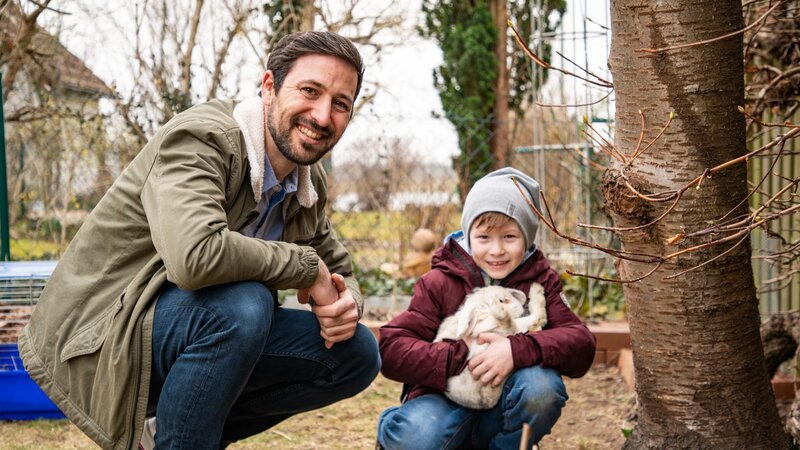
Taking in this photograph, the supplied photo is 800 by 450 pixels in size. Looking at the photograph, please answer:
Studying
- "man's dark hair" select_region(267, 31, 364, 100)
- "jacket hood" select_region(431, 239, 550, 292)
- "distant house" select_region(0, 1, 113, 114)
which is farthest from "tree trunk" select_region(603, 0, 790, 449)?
"distant house" select_region(0, 1, 113, 114)

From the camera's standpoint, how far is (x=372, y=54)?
733 centimetres

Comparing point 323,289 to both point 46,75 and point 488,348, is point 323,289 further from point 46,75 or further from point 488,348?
point 46,75

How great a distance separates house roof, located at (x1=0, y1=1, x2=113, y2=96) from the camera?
6.28 metres

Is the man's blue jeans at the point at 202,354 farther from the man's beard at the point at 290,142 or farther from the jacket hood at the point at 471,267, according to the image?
the jacket hood at the point at 471,267

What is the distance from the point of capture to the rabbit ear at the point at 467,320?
7.93 ft

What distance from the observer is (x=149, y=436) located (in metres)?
2.35

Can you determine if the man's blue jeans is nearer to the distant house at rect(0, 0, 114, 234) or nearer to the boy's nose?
the boy's nose

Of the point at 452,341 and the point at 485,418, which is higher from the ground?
the point at 452,341

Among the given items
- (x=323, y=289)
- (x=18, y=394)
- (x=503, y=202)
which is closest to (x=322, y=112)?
(x=323, y=289)

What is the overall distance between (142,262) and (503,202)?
42.3 inches

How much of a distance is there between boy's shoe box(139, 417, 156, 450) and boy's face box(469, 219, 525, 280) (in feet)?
3.60

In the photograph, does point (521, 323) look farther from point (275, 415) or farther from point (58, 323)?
point (58, 323)

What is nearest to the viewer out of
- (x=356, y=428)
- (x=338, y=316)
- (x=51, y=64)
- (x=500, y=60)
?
(x=338, y=316)

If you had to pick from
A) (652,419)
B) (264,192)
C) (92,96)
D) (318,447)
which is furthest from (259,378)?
(92,96)
